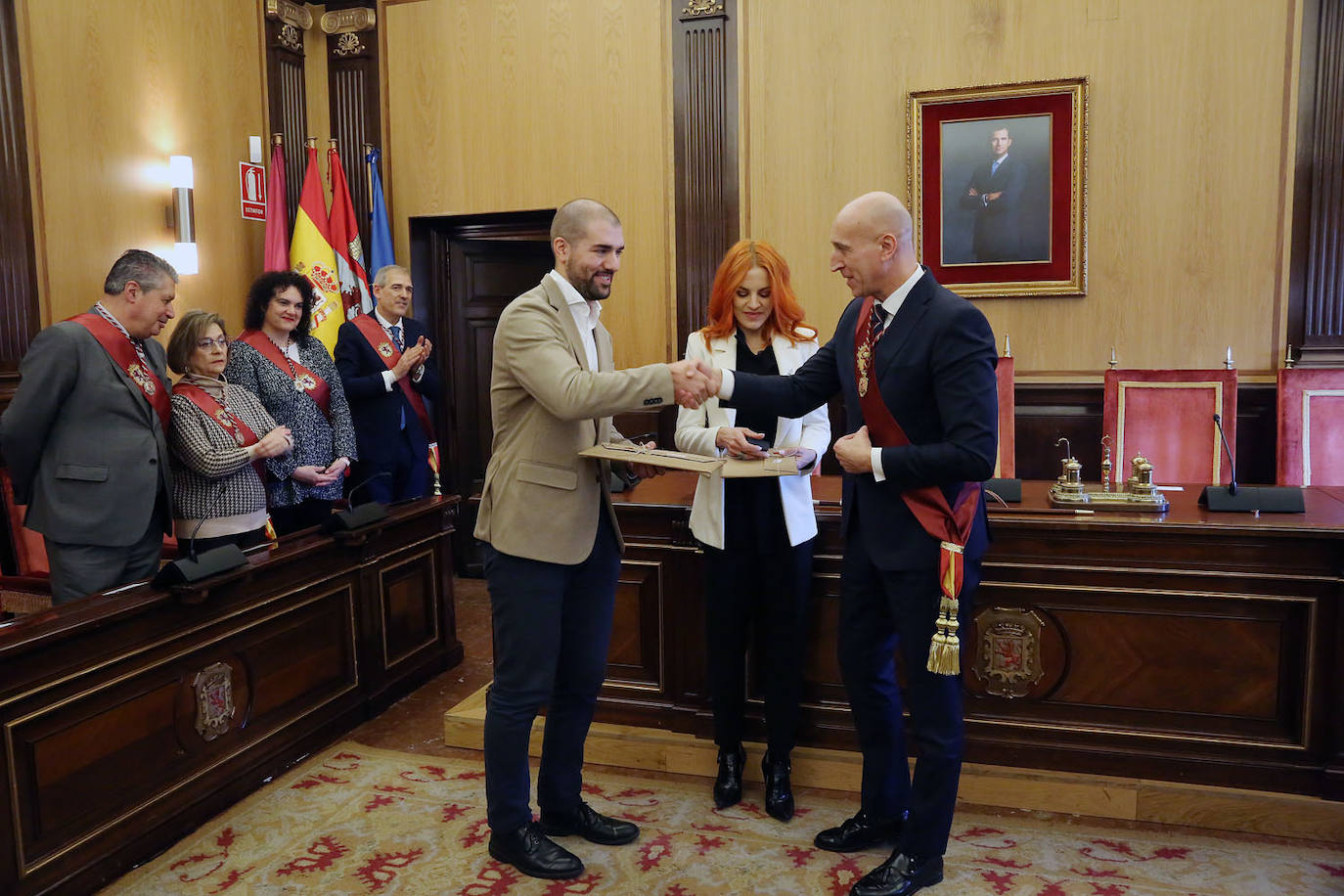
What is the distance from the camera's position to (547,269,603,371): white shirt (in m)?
2.48

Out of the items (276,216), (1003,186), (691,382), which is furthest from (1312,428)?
(276,216)

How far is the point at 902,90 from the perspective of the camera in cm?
510

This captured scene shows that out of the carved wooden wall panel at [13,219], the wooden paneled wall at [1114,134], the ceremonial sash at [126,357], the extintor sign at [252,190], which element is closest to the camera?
the ceremonial sash at [126,357]

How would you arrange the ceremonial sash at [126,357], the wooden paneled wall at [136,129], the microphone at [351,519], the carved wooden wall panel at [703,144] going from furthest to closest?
the carved wooden wall panel at [703,144] → the wooden paneled wall at [136,129] → the microphone at [351,519] → the ceremonial sash at [126,357]

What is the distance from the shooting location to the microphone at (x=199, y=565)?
277 centimetres

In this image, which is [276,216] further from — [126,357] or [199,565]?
[199,565]

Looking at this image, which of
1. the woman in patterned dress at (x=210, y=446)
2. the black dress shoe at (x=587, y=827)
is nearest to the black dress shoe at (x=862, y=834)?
the black dress shoe at (x=587, y=827)

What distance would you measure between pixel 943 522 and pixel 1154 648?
3.33 feet

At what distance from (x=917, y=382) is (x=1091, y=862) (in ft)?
4.66

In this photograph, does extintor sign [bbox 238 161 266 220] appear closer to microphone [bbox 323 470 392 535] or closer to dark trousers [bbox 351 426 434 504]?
dark trousers [bbox 351 426 434 504]

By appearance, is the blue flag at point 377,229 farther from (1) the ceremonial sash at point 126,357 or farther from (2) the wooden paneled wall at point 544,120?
(1) the ceremonial sash at point 126,357

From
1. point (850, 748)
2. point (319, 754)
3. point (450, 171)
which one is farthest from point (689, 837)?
point (450, 171)

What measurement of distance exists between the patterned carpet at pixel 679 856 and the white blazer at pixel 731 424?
2.79ft

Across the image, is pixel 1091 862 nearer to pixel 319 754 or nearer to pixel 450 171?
pixel 319 754
